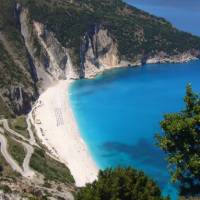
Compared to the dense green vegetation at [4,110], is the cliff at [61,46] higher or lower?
higher

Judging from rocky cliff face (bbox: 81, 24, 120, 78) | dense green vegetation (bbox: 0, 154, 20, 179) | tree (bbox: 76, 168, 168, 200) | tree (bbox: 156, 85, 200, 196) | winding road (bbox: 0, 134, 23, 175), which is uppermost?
rocky cliff face (bbox: 81, 24, 120, 78)

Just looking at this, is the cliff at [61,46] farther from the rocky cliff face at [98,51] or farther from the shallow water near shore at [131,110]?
the shallow water near shore at [131,110]

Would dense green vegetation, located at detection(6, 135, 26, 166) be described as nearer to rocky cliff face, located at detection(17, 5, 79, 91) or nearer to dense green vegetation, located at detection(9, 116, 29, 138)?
dense green vegetation, located at detection(9, 116, 29, 138)

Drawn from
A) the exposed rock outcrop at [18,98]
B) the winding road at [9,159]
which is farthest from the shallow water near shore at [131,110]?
the winding road at [9,159]

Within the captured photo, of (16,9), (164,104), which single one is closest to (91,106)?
(164,104)

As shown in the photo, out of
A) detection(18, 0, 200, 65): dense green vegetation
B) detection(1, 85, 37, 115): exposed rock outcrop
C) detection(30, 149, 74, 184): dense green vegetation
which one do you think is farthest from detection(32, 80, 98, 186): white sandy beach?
detection(18, 0, 200, 65): dense green vegetation

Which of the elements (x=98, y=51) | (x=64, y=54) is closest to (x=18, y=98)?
(x=64, y=54)

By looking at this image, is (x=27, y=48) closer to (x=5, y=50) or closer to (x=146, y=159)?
(x=5, y=50)
